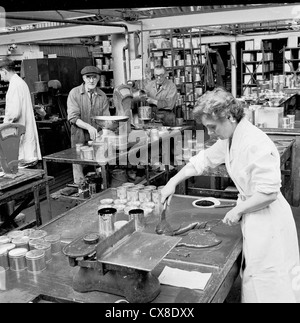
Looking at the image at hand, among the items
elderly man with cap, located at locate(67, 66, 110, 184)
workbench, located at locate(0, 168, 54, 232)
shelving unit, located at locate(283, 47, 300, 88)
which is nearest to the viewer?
workbench, located at locate(0, 168, 54, 232)

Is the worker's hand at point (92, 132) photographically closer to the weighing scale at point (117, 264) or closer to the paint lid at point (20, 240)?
the paint lid at point (20, 240)

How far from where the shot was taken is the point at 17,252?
2.11m

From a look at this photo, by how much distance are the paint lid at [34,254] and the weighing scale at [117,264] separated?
0.28 metres

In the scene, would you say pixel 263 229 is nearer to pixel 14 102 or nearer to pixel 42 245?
pixel 42 245

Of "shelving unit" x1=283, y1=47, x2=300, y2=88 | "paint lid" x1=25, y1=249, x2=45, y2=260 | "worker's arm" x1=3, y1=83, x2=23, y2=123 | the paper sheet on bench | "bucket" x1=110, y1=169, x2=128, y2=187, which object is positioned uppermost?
"shelving unit" x1=283, y1=47, x2=300, y2=88

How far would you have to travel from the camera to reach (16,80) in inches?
213

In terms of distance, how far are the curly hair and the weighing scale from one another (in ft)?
2.39

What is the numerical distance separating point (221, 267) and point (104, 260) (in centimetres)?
62

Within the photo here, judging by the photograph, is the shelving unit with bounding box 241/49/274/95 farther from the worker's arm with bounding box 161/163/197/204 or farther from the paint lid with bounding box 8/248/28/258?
the paint lid with bounding box 8/248/28/258

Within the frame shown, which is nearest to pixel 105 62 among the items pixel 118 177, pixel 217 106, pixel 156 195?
pixel 118 177

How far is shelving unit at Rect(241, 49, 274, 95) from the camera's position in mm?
14398

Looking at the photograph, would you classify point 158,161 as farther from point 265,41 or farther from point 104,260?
point 265,41

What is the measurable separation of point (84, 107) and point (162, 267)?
390 centimetres

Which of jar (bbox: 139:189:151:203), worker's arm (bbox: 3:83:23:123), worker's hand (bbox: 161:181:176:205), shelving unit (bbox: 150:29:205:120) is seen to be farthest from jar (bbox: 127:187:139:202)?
shelving unit (bbox: 150:29:205:120)
